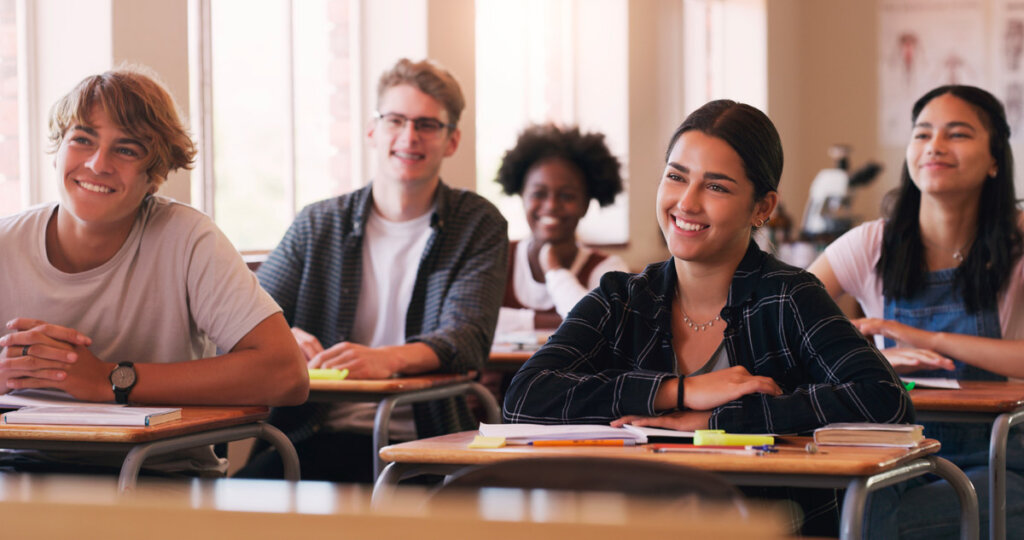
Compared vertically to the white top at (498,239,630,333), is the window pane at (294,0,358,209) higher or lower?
higher

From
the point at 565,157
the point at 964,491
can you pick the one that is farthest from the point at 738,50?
the point at 964,491

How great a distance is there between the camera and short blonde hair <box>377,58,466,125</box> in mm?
3535

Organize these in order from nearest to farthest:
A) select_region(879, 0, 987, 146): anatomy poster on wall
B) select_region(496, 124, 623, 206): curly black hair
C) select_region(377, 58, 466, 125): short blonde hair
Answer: select_region(377, 58, 466, 125): short blonde hair
select_region(496, 124, 623, 206): curly black hair
select_region(879, 0, 987, 146): anatomy poster on wall

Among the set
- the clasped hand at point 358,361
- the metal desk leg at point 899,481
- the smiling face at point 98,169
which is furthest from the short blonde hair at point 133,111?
Answer: the metal desk leg at point 899,481

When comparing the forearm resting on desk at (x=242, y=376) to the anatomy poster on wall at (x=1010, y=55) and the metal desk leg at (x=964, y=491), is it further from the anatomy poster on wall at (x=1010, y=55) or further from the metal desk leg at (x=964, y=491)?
the anatomy poster on wall at (x=1010, y=55)

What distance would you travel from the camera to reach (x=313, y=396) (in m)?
2.77

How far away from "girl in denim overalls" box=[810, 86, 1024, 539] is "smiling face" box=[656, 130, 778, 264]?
915 millimetres

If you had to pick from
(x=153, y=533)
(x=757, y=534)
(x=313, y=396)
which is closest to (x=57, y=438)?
(x=313, y=396)

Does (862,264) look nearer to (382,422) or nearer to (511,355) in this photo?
(511,355)

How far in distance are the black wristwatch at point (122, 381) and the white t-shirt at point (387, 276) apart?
3.76ft

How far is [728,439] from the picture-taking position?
1.76 meters

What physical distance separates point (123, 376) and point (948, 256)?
6.97 ft

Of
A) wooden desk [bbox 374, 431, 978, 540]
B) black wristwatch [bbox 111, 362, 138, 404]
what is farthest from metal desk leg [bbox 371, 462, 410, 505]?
black wristwatch [bbox 111, 362, 138, 404]

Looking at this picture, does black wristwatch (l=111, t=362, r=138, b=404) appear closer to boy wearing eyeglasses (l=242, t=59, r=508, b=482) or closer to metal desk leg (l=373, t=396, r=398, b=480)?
metal desk leg (l=373, t=396, r=398, b=480)
